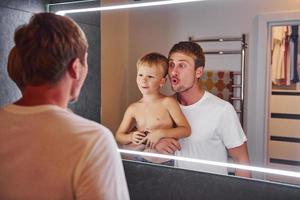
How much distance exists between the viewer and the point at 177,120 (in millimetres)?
1041

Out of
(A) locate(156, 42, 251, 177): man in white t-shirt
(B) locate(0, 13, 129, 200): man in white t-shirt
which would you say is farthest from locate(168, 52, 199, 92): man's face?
(B) locate(0, 13, 129, 200): man in white t-shirt

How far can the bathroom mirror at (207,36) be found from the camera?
3.05 feet

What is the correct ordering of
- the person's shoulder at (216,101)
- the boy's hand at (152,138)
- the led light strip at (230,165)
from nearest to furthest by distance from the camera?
1. the led light strip at (230,165)
2. the person's shoulder at (216,101)
3. the boy's hand at (152,138)

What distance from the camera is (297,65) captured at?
1.18 metres

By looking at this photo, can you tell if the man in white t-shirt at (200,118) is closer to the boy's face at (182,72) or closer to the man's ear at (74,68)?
the boy's face at (182,72)

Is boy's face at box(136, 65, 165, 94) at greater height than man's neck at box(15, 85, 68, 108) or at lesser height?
greater

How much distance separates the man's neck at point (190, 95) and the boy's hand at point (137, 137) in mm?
187

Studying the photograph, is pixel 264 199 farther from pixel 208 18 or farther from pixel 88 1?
pixel 88 1

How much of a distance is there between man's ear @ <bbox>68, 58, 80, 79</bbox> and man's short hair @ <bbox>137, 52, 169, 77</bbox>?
1.61ft

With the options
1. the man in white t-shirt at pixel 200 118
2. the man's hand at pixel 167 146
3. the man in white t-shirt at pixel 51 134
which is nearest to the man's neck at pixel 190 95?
the man in white t-shirt at pixel 200 118

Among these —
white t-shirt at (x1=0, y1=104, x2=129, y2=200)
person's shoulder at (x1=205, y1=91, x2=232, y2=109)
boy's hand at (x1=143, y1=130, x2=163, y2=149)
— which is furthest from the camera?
boy's hand at (x1=143, y1=130, x2=163, y2=149)

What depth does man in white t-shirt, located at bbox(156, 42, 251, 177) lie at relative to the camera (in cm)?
96

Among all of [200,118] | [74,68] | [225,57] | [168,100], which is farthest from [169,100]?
[74,68]

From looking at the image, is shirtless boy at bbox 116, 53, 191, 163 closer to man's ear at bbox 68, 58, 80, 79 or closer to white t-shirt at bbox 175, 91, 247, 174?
white t-shirt at bbox 175, 91, 247, 174
